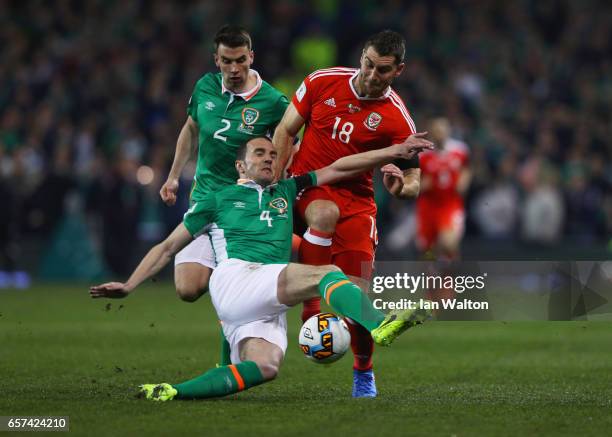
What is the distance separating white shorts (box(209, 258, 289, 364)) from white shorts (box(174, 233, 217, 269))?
1.10 metres

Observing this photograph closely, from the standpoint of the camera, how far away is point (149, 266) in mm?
7445

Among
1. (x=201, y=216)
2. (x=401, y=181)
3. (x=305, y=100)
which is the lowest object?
(x=201, y=216)

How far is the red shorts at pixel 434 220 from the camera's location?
15.8m

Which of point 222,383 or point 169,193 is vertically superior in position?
point 169,193

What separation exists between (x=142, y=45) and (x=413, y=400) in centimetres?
1546

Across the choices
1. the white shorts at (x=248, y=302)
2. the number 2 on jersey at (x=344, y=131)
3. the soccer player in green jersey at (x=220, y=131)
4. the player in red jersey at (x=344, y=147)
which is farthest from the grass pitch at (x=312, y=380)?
the number 2 on jersey at (x=344, y=131)

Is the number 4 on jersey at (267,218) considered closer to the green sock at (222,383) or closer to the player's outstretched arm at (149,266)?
the player's outstretched arm at (149,266)

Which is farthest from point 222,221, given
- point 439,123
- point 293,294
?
point 439,123

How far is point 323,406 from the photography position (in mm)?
7211

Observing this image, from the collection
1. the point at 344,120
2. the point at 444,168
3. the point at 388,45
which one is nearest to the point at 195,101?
the point at 344,120

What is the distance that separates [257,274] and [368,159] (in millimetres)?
1149

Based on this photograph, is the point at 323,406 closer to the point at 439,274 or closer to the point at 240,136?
the point at 439,274

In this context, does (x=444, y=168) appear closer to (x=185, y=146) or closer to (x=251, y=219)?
(x=185, y=146)

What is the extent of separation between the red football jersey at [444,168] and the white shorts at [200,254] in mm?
7195
